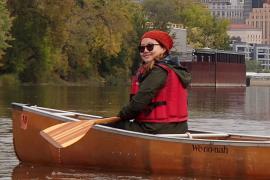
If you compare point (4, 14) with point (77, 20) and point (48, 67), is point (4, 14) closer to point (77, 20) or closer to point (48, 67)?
point (48, 67)

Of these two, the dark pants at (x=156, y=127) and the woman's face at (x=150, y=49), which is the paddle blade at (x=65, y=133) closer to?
the dark pants at (x=156, y=127)

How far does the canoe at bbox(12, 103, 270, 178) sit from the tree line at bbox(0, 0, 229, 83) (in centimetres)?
4359

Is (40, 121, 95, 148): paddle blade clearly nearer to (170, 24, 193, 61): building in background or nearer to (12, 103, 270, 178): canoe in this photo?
(12, 103, 270, 178): canoe

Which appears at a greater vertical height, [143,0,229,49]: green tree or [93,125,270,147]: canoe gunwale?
[143,0,229,49]: green tree

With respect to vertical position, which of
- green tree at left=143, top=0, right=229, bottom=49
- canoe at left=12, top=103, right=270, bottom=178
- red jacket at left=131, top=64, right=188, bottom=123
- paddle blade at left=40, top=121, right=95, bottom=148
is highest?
green tree at left=143, top=0, right=229, bottom=49

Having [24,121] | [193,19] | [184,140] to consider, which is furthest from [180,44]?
[184,140]

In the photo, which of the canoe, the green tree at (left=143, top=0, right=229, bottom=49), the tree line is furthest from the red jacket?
the green tree at (left=143, top=0, right=229, bottom=49)

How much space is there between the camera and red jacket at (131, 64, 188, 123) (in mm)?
12977

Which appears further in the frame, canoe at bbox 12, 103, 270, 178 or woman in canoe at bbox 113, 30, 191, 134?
woman in canoe at bbox 113, 30, 191, 134

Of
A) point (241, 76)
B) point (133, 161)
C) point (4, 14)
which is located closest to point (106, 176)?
point (133, 161)

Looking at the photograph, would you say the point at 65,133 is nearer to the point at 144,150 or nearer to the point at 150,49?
the point at 144,150

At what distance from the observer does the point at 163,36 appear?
42.8 feet

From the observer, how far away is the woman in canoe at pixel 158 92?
42.2ft

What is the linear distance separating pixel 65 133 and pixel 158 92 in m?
1.49
